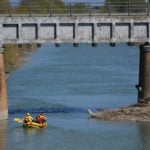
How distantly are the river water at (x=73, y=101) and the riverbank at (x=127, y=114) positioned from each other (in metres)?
0.84

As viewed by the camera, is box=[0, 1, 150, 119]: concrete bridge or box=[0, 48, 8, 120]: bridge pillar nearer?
box=[0, 48, 8, 120]: bridge pillar

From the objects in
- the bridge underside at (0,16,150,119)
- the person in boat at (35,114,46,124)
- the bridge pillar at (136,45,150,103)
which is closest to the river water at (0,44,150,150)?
the person in boat at (35,114,46,124)

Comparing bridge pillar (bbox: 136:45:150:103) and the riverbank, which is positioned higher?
bridge pillar (bbox: 136:45:150:103)

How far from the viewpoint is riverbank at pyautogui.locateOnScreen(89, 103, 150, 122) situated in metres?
71.7

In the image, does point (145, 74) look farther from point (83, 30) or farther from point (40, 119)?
point (40, 119)

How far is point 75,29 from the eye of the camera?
242 feet

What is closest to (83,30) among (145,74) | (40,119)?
(145,74)

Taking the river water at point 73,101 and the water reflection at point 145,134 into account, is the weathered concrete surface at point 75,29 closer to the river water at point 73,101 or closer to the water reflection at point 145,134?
the river water at point 73,101

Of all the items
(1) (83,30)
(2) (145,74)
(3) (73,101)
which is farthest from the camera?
(3) (73,101)

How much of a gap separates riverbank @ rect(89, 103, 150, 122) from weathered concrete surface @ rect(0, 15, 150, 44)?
507cm

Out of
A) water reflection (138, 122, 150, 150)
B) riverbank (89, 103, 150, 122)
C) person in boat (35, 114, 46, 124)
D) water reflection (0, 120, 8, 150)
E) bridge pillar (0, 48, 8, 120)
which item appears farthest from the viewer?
riverbank (89, 103, 150, 122)

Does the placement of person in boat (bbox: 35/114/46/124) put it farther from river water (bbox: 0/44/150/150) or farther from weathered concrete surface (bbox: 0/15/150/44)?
weathered concrete surface (bbox: 0/15/150/44)

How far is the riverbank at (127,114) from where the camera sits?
71.7m

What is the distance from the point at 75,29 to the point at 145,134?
10277 mm
